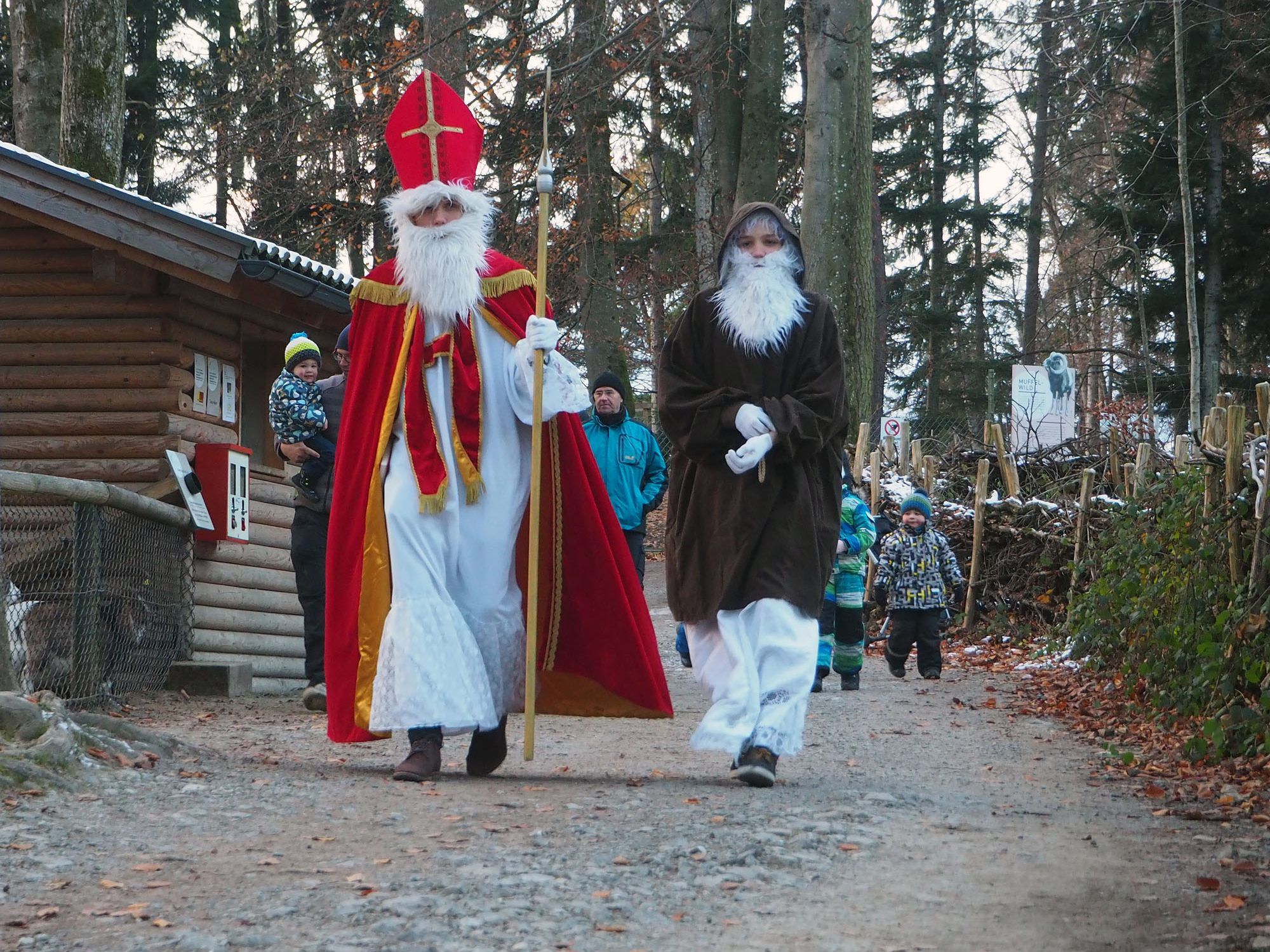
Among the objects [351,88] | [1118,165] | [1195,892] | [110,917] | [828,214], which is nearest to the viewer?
[110,917]

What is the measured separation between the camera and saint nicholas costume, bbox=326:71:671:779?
18.1 feet

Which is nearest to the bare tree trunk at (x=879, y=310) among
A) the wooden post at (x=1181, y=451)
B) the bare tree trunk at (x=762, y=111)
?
the bare tree trunk at (x=762, y=111)

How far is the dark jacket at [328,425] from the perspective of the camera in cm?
805

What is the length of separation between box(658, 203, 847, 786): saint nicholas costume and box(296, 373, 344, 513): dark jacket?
8.60 feet

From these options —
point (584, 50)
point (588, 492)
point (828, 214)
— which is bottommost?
point (588, 492)

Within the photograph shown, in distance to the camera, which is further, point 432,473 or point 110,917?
point 432,473

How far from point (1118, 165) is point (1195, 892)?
21921mm

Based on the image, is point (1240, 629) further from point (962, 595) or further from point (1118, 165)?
point (1118, 165)

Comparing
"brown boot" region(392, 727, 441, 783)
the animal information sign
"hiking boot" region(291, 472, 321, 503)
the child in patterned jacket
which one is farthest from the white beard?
the animal information sign

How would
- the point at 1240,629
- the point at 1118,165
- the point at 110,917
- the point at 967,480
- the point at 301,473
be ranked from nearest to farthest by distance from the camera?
the point at 110,917
the point at 1240,629
the point at 301,473
the point at 967,480
the point at 1118,165

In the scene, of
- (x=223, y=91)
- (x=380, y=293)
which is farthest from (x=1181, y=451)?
(x=223, y=91)

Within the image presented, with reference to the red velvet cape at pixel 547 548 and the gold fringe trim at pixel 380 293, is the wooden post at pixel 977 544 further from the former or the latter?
the gold fringe trim at pixel 380 293

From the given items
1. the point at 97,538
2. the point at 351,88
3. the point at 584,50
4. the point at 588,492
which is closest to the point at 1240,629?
the point at 588,492

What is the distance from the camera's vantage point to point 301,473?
8086mm
